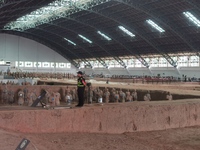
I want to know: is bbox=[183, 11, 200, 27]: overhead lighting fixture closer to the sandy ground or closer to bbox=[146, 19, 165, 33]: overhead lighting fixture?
bbox=[146, 19, 165, 33]: overhead lighting fixture

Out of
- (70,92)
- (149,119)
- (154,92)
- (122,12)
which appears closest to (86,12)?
(122,12)

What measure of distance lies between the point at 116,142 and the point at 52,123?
1.99 meters

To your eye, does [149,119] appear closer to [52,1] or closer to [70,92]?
[70,92]

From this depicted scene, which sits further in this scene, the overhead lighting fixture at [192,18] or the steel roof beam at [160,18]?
the steel roof beam at [160,18]

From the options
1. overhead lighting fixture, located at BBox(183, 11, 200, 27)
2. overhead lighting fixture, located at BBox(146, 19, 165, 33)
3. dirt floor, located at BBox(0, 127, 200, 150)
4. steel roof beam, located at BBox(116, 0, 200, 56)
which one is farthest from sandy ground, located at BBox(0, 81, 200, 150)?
overhead lighting fixture, located at BBox(146, 19, 165, 33)

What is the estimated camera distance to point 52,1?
4494cm

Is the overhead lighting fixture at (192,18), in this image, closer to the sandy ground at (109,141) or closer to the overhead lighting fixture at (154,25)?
the overhead lighting fixture at (154,25)

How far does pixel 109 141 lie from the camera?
341 inches

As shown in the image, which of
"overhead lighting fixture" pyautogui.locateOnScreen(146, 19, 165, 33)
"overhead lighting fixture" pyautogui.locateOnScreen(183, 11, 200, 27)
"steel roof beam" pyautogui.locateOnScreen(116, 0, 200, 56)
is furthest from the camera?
"overhead lighting fixture" pyautogui.locateOnScreen(146, 19, 165, 33)

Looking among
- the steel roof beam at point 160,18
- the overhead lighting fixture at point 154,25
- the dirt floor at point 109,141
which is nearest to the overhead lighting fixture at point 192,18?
the steel roof beam at point 160,18

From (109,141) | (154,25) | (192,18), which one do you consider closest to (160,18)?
(154,25)

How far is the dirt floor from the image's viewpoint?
726cm

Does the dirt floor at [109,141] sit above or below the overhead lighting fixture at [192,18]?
below

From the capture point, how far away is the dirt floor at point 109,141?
726 cm
